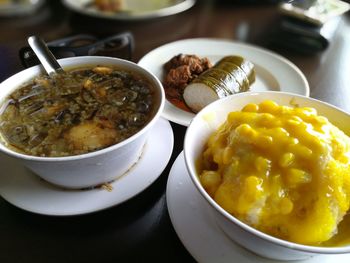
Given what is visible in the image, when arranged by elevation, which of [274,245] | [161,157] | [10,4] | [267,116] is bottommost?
[10,4]

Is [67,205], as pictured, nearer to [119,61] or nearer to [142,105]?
[142,105]

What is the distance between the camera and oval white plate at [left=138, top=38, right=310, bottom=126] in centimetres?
116

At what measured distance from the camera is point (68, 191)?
71 cm

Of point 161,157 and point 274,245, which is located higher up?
point 274,245

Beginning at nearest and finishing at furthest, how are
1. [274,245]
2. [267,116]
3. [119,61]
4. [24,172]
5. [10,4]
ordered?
1. [274,245]
2. [267,116]
3. [24,172]
4. [119,61]
5. [10,4]

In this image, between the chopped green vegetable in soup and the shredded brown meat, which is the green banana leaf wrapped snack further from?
the chopped green vegetable in soup

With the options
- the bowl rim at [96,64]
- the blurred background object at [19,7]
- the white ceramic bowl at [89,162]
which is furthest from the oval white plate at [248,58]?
the blurred background object at [19,7]

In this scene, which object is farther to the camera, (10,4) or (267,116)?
(10,4)

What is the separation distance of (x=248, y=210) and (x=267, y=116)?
195 millimetres

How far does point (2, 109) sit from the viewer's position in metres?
0.76

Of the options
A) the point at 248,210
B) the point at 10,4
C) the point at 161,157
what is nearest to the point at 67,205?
the point at 161,157

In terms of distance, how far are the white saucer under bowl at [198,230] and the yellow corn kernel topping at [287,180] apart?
72 millimetres

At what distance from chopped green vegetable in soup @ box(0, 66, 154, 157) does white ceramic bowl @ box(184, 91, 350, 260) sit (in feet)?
0.43

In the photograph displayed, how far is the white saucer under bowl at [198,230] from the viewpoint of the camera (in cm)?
60
